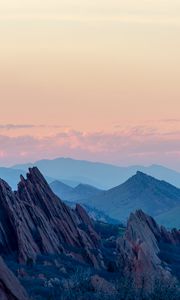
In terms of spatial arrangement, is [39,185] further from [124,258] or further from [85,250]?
[124,258]

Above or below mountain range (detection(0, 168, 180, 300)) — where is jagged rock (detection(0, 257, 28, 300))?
below

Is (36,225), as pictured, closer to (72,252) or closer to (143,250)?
(72,252)

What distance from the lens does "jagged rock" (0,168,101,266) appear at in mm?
100500

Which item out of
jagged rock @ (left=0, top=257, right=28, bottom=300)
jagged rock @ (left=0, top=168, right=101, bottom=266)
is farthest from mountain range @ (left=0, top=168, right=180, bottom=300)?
jagged rock @ (left=0, top=257, right=28, bottom=300)

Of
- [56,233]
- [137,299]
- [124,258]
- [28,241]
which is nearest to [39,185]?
[56,233]

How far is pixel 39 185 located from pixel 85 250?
714 inches

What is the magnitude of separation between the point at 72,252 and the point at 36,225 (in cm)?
583

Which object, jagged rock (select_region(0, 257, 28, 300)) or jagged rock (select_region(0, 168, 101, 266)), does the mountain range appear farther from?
jagged rock (select_region(0, 257, 28, 300))

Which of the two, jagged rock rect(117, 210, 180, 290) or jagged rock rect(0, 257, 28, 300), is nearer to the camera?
jagged rock rect(0, 257, 28, 300)

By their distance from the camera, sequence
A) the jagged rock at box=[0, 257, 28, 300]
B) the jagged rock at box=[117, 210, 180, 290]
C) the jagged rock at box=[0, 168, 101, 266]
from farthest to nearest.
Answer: the jagged rock at box=[0, 168, 101, 266]
the jagged rock at box=[117, 210, 180, 290]
the jagged rock at box=[0, 257, 28, 300]

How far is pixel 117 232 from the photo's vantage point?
163625 mm

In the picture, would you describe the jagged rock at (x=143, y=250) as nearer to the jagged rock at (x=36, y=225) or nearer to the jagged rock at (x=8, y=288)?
the jagged rock at (x=36, y=225)

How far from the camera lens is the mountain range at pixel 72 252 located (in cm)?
6334

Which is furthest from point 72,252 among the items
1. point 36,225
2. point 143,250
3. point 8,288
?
point 8,288
